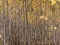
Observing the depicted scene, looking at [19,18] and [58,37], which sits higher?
[19,18]

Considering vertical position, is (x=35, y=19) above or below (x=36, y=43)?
above

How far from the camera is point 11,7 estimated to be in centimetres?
550

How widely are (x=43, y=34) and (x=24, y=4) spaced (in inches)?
33.1

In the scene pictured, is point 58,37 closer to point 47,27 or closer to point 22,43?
point 47,27

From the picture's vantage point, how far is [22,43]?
5434 millimetres

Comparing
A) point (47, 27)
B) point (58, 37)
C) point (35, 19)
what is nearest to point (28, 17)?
point (35, 19)

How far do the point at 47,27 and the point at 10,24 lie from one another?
0.86 metres

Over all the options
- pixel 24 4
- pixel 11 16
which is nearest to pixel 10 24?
pixel 11 16

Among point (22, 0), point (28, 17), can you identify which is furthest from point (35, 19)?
point (22, 0)

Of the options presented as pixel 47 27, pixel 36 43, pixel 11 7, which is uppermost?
pixel 11 7

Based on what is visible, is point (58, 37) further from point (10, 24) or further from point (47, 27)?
point (10, 24)

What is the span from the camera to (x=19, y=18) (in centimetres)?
550

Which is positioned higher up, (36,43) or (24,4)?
(24,4)

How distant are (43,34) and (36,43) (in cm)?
27
